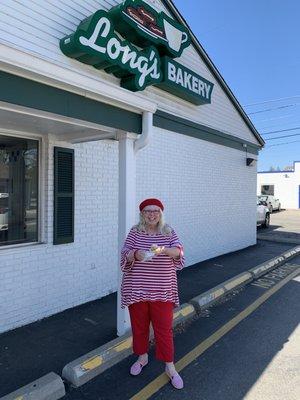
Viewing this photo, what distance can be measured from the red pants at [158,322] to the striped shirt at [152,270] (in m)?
0.09

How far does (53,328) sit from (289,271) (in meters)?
6.13

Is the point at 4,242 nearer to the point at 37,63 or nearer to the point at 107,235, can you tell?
the point at 107,235

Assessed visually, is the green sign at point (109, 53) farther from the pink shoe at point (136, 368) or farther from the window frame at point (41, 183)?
the pink shoe at point (136, 368)

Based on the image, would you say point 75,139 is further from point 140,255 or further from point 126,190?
point 140,255

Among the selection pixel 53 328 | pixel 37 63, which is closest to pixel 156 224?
pixel 37 63

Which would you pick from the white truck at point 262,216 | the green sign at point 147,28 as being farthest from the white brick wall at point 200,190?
the white truck at point 262,216

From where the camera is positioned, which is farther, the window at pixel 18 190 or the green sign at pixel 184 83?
the green sign at pixel 184 83

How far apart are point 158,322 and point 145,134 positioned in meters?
2.45

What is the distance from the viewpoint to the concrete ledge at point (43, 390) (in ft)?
11.1

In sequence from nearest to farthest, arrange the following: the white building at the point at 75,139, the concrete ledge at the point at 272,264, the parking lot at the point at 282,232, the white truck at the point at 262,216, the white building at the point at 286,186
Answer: the white building at the point at 75,139 → the concrete ledge at the point at 272,264 → the parking lot at the point at 282,232 → the white truck at the point at 262,216 → the white building at the point at 286,186

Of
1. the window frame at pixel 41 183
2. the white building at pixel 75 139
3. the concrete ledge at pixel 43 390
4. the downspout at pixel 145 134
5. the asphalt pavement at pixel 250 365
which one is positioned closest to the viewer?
the concrete ledge at pixel 43 390

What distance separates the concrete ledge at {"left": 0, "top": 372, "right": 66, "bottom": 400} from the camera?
11.1 feet

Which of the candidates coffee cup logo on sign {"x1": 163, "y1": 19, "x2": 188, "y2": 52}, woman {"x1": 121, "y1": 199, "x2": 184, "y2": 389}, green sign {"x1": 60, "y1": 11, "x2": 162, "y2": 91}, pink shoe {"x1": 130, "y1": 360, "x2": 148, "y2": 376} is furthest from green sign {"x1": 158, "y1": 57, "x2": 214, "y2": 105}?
pink shoe {"x1": 130, "y1": 360, "x2": 148, "y2": 376}

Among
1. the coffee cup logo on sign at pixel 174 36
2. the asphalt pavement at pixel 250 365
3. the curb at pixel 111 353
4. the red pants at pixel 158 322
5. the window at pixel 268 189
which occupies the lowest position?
the asphalt pavement at pixel 250 365
